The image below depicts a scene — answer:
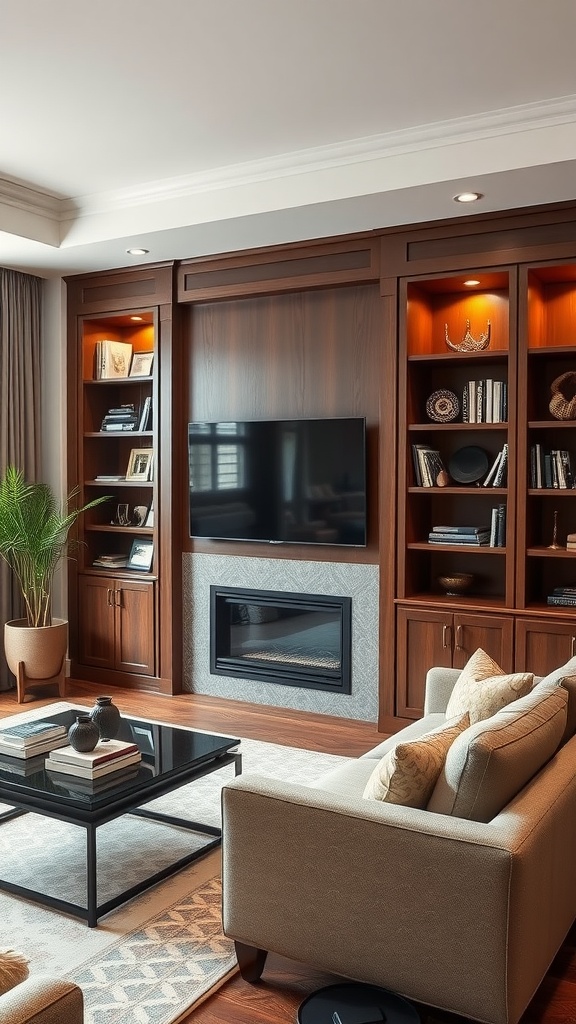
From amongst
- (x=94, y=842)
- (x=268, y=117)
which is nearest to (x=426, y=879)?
(x=94, y=842)

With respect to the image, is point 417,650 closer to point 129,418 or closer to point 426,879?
point 129,418

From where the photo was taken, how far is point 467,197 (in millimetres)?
4020

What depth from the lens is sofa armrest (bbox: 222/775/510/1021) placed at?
6.48 feet

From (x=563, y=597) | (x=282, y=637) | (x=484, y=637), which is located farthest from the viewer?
(x=282, y=637)

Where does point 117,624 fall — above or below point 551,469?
below

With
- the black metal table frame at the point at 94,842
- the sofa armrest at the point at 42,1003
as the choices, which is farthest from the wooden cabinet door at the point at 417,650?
the sofa armrest at the point at 42,1003

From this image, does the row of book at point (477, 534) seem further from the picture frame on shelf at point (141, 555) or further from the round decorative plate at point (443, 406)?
the picture frame on shelf at point (141, 555)

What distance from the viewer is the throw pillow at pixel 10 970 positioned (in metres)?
1.37

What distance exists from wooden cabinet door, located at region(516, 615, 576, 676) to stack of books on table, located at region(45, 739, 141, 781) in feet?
6.72

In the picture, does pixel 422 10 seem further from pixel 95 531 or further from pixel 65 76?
pixel 95 531

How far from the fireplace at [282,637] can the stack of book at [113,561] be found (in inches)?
29.2

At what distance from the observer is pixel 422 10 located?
9.53 feet

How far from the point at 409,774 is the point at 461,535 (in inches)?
96.9

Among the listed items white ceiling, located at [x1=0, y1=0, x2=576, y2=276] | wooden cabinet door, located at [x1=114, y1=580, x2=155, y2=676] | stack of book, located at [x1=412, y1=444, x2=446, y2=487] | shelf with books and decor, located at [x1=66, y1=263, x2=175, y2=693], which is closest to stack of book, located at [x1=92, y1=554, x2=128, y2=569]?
shelf with books and decor, located at [x1=66, y1=263, x2=175, y2=693]
